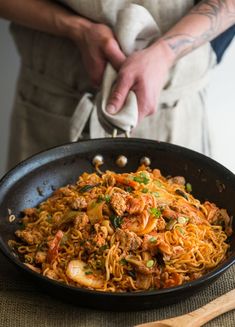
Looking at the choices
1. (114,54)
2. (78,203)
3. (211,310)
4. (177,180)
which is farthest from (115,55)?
(211,310)

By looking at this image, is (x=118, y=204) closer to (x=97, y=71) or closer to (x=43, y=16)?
(x=97, y=71)

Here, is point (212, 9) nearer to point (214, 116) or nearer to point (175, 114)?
point (175, 114)

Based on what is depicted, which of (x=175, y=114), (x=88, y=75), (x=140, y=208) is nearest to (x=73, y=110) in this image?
(x=88, y=75)

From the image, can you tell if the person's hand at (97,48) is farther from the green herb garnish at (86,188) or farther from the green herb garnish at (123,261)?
the green herb garnish at (123,261)

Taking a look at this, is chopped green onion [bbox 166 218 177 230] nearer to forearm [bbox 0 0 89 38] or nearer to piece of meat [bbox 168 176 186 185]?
piece of meat [bbox 168 176 186 185]

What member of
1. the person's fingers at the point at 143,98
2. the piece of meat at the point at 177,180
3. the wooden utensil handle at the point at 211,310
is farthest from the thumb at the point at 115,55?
the wooden utensil handle at the point at 211,310

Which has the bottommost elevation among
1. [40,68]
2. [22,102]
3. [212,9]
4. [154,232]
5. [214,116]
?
[214,116]
